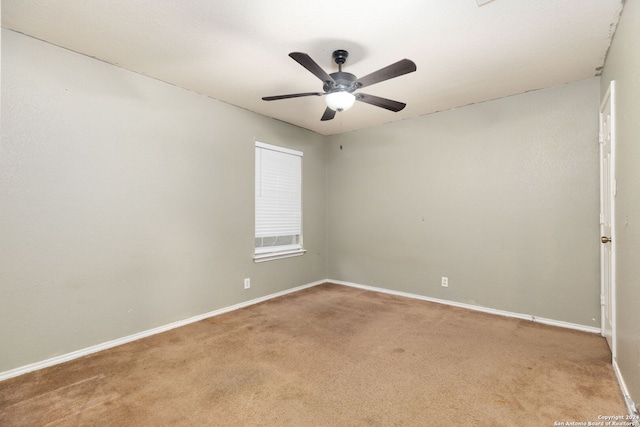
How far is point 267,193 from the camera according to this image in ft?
13.8

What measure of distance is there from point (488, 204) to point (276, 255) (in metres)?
2.83

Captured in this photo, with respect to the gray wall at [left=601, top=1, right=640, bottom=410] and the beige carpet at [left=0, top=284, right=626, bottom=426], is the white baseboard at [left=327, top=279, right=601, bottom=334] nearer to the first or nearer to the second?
the beige carpet at [left=0, top=284, right=626, bottom=426]

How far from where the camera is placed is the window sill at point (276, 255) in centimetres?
401

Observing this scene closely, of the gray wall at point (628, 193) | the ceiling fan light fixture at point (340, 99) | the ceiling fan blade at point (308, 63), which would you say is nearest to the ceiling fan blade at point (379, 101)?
the ceiling fan light fixture at point (340, 99)

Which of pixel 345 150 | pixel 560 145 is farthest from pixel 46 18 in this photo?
pixel 560 145

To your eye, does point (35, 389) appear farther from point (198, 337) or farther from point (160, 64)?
point (160, 64)

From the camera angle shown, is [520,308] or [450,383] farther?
[520,308]

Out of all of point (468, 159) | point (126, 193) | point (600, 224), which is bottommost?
point (600, 224)

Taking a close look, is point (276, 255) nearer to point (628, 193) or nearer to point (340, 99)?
point (340, 99)

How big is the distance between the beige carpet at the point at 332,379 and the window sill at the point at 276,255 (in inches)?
38.2

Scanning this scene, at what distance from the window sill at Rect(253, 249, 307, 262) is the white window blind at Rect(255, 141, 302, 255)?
0.06 metres

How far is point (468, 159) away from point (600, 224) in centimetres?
144

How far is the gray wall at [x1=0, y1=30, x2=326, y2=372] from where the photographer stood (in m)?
2.25

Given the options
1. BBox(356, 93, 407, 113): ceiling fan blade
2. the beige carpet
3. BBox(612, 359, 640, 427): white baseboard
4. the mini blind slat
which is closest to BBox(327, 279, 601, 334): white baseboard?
the beige carpet
